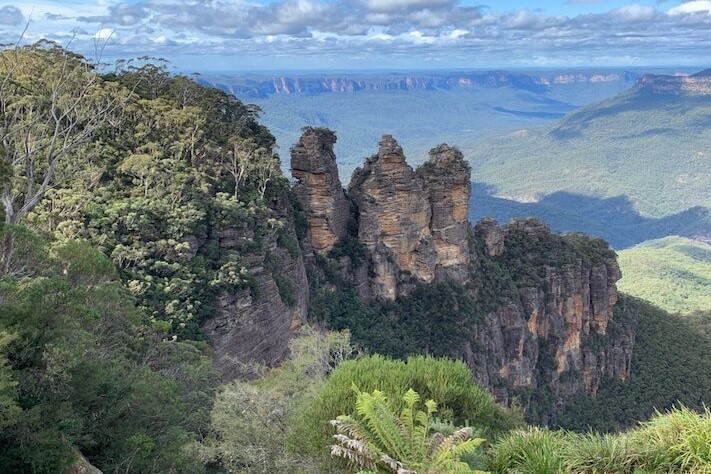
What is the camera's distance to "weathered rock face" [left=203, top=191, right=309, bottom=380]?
24858 millimetres

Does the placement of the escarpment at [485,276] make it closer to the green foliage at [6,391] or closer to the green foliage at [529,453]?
the green foliage at [529,453]

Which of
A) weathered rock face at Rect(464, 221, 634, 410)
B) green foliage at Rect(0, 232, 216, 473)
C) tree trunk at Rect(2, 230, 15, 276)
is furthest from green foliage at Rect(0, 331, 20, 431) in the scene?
weathered rock face at Rect(464, 221, 634, 410)

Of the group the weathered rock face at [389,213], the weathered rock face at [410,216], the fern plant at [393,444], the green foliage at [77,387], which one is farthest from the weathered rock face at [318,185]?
the fern plant at [393,444]

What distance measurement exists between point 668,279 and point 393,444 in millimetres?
123492

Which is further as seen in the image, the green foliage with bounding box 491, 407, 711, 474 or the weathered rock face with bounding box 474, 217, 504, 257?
the weathered rock face with bounding box 474, 217, 504, 257

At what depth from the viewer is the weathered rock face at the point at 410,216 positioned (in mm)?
42188

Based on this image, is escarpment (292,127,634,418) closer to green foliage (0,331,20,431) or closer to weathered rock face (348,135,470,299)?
weathered rock face (348,135,470,299)

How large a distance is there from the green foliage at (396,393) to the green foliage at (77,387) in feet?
9.04

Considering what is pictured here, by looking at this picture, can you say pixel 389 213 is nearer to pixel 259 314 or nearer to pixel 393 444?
pixel 259 314

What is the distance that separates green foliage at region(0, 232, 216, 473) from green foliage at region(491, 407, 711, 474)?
270 inches

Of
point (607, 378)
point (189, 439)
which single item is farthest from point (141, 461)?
point (607, 378)

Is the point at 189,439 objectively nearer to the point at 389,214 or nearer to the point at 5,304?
the point at 5,304

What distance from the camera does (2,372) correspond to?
29.5ft

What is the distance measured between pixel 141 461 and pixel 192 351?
9370 millimetres
